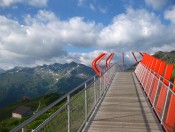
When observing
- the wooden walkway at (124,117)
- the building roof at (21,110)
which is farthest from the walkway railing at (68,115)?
the building roof at (21,110)

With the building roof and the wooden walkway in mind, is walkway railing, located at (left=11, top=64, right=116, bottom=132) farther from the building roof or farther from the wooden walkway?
→ the building roof

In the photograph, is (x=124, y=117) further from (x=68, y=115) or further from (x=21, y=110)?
(x=21, y=110)

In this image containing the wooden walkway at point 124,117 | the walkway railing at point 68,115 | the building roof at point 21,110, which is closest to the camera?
the walkway railing at point 68,115

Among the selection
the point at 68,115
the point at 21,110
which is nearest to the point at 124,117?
the point at 68,115

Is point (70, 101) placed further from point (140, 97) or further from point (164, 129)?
point (140, 97)

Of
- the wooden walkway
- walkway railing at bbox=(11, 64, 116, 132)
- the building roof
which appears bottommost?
the building roof

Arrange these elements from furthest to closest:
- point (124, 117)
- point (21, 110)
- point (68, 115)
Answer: point (21, 110) → point (124, 117) → point (68, 115)

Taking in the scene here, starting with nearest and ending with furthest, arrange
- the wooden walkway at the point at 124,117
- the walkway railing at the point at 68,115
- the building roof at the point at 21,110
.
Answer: the walkway railing at the point at 68,115 < the wooden walkway at the point at 124,117 < the building roof at the point at 21,110

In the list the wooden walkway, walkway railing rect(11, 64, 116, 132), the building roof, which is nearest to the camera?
walkway railing rect(11, 64, 116, 132)

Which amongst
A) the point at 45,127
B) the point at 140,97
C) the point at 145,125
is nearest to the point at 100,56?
the point at 140,97

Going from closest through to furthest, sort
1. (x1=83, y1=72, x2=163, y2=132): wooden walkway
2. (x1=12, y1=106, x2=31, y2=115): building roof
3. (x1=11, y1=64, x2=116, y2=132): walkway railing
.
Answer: (x1=11, y1=64, x2=116, y2=132): walkway railing → (x1=83, y1=72, x2=163, y2=132): wooden walkway → (x1=12, y1=106, x2=31, y2=115): building roof

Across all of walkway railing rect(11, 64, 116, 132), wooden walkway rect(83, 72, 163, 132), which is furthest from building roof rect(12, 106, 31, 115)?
walkway railing rect(11, 64, 116, 132)

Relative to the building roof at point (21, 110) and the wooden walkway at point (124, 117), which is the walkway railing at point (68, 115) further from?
the building roof at point (21, 110)

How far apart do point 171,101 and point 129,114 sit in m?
2.98
